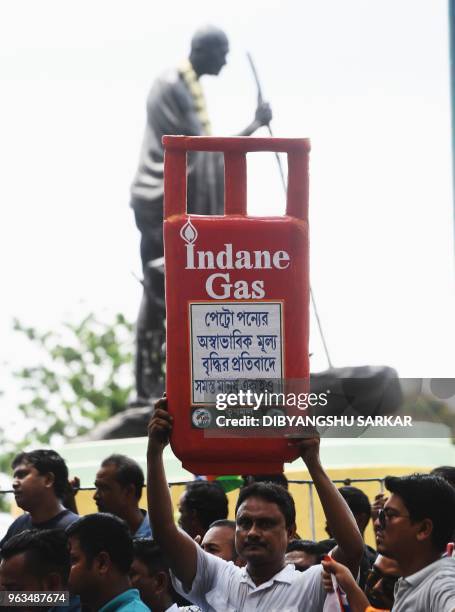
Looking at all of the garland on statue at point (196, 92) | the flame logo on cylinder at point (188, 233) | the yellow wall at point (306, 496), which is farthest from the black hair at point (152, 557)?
the garland on statue at point (196, 92)

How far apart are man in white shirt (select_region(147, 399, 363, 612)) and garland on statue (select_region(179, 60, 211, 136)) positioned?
27.7ft

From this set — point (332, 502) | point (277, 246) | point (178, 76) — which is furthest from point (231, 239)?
point (178, 76)

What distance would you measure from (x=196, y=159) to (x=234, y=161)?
28.5ft

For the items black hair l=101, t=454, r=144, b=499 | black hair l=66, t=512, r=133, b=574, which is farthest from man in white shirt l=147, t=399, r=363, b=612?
black hair l=101, t=454, r=144, b=499

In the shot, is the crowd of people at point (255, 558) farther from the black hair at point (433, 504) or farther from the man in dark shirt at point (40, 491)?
the man in dark shirt at point (40, 491)

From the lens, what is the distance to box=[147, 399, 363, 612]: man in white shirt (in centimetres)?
356

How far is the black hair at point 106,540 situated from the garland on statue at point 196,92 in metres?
8.39

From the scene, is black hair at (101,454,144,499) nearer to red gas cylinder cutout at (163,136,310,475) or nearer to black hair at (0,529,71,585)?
black hair at (0,529,71,585)

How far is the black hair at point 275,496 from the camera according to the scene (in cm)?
386

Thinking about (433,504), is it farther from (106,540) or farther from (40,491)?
(40,491)

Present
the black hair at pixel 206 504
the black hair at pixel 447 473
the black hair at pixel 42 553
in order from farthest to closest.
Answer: the black hair at pixel 206 504 → the black hair at pixel 447 473 → the black hair at pixel 42 553

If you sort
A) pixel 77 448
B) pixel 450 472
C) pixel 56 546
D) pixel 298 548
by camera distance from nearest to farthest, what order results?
pixel 56 546 < pixel 298 548 < pixel 450 472 < pixel 77 448

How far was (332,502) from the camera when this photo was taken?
137 inches

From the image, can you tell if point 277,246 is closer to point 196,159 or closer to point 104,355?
point 196,159
